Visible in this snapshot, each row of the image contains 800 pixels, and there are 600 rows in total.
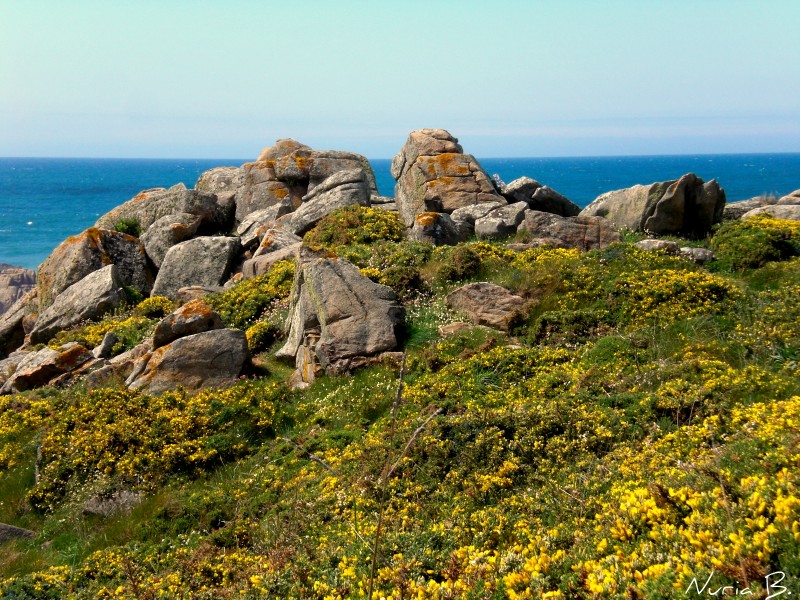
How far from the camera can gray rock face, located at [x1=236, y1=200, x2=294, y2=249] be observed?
26.6 metres

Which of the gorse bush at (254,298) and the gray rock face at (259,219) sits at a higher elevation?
the gray rock face at (259,219)

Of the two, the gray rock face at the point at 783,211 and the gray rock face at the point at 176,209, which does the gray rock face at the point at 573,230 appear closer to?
the gray rock face at the point at 783,211

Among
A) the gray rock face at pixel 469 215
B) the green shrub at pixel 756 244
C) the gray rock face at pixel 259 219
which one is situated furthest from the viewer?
the gray rock face at pixel 259 219

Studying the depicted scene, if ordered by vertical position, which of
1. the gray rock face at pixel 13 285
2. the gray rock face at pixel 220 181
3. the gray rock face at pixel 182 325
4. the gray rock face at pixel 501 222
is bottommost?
the gray rock face at pixel 13 285

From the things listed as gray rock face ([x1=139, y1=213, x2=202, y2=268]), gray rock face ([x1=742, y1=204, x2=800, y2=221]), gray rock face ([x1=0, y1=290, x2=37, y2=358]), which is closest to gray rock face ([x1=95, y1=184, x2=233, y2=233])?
gray rock face ([x1=139, y1=213, x2=202, y2=268])

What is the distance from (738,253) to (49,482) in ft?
60.2

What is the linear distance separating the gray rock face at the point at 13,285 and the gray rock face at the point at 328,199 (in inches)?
2034

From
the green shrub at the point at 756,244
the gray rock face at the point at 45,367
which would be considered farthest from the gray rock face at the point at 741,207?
the gray rock face at the point at 45,367

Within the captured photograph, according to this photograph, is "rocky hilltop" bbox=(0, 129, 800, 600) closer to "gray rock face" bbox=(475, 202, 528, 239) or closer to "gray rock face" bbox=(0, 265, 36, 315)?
"gray rock face" bbox=(475, 202, 528, 239)

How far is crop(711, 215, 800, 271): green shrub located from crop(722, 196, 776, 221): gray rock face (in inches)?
191

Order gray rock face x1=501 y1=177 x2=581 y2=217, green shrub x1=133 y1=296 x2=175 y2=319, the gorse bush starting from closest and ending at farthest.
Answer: the gorse bush → green shrub x1=133 y1=296 x2=175 y2=319 → gray rock face x1=501 y1=177 x2=581 y2=217

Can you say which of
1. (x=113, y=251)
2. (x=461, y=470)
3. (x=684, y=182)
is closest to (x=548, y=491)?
(x=461, y=470)

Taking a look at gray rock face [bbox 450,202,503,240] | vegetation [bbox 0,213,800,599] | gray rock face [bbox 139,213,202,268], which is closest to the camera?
vegetation [bbox 0,213,800,599]

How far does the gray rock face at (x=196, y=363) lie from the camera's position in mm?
14898
